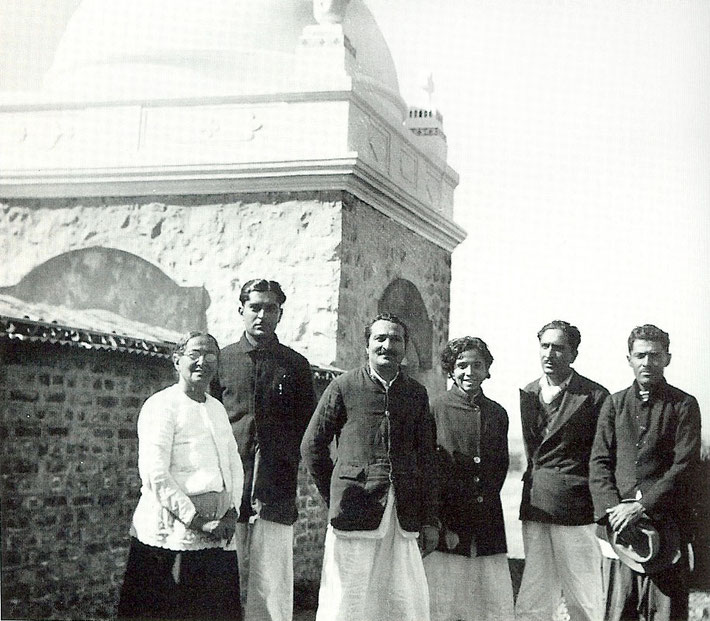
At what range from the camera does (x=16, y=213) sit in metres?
8.08

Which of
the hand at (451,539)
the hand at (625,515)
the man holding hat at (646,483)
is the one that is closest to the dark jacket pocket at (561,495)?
the man holding hat at (646,483)

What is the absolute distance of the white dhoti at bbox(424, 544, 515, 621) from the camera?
4082mm

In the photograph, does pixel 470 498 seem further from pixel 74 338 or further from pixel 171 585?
pixel 74 338

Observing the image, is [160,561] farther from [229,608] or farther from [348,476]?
[348,476]

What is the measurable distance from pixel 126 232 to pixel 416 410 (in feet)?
A: 15.3

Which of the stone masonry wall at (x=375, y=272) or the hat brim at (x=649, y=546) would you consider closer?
the hat brim at (x=649, y=546)

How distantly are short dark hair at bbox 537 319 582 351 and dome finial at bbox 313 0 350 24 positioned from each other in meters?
4.50

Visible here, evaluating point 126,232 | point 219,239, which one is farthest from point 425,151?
point 126,232

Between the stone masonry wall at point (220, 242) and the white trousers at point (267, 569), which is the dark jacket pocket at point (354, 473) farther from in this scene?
the stone masonry wall at point (220, 242)

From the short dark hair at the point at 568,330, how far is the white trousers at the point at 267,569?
1507mm

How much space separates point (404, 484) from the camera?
386cm

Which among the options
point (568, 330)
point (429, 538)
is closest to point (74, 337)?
point (429, 538)

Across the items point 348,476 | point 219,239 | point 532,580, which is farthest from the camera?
point 219,239

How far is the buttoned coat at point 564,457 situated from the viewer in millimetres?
4105
